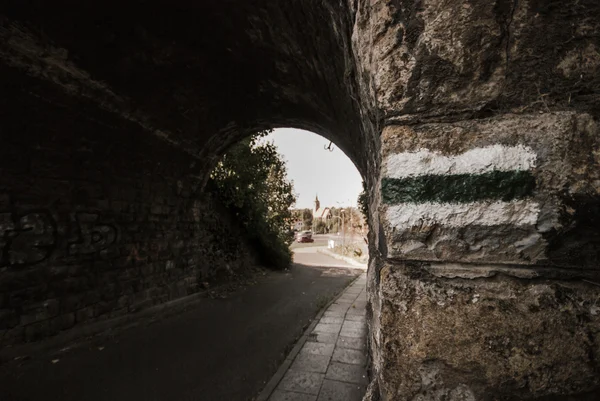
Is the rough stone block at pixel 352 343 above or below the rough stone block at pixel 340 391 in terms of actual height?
above

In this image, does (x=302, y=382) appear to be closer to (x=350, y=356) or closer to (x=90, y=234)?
(x=350, y=356)

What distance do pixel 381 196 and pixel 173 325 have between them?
16.9ft

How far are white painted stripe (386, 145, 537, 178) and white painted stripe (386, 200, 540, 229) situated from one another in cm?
10

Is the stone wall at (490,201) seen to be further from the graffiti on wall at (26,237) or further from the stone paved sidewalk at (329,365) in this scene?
the graffiti on wall at (26,237)

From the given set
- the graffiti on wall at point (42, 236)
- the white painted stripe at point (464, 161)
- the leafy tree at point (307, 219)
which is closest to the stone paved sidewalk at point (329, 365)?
the white painted stripe at point (464, 161)

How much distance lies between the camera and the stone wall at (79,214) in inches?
144

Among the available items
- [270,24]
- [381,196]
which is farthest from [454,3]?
[270,24]

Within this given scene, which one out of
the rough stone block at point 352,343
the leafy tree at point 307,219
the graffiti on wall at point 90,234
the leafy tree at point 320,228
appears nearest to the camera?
the rough stone block at point 352,343

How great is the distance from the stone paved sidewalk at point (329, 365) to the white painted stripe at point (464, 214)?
2.53 m

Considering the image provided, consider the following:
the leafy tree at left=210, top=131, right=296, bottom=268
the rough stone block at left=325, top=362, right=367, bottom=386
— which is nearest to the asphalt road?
the rough stone block at left=325, top=362, right=367, bottom=386

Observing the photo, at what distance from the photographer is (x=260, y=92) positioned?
500 centimetres

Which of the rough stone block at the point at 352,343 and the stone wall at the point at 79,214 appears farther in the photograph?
the rough stone block at the point at 352,343

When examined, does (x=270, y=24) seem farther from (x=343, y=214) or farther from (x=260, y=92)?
(x=343, y=214)

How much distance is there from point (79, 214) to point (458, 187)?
525cm
